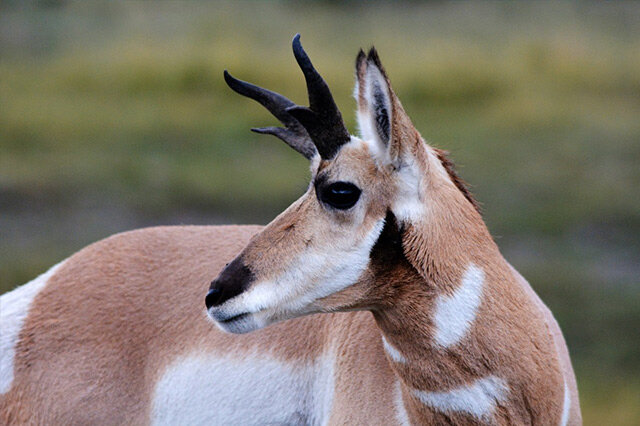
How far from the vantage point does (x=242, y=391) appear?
507 centimetres

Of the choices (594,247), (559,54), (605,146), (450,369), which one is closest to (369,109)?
(450,369)

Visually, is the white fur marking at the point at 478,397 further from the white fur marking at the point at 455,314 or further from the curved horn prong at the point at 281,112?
the curved horn prong at the point at 281,112

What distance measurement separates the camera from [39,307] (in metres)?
5.33

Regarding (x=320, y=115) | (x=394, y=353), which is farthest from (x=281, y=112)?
(x=394, y=353)

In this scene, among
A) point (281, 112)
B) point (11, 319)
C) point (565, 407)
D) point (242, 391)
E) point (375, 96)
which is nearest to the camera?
point (375, 96)

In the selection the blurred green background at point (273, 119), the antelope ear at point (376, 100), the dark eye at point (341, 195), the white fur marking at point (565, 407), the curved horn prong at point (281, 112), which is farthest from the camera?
the blurred green background at point (273, 119)

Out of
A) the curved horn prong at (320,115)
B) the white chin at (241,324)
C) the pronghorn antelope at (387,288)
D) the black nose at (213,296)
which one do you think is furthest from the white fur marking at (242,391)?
the curved horn prong at (320,115)

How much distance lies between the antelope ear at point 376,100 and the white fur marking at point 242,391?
53.3 inches

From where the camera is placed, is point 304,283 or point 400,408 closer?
point 304,283

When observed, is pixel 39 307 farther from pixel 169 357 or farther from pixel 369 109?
pixel 369 109

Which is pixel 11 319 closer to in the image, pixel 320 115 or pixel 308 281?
pixel 308 281

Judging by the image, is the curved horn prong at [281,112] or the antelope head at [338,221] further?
the curved horn prong at [281,112]

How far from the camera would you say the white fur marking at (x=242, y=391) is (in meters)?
4.97

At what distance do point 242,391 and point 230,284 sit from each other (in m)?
1.20
